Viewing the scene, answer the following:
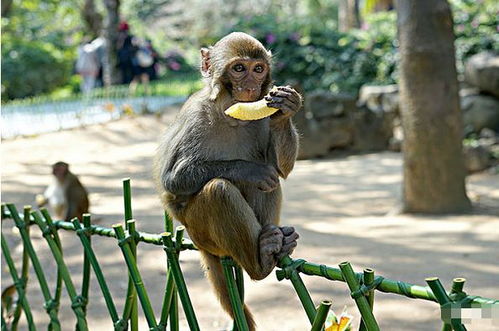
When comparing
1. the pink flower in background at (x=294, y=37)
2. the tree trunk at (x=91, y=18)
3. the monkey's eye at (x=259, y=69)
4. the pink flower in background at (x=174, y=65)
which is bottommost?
Answer: the pink flower in background at (x=174, y=65)

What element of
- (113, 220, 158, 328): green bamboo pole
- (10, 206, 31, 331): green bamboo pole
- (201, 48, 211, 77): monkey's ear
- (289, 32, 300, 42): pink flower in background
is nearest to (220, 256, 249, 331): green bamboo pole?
(113, 220, 158, 328): green bamboo pole

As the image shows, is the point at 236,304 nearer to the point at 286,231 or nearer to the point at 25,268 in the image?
the point at 286,231

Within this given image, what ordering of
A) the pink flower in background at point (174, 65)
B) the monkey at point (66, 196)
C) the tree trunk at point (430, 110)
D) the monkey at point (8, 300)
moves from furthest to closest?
the pink flower in background at point (174, 65) < the tree trunk at point (430, 110) < the monkey at point (66, 196) < the monkey at point (8, 300)

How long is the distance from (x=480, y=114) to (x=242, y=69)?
35.5 feet

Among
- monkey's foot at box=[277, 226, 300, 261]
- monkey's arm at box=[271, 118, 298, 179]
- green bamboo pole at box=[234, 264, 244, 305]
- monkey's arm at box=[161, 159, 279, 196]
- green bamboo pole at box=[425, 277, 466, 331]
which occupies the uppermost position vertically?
monkey's arm at box=[271, 118, 298, 179]

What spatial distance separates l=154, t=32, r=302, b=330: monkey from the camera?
9.43ft

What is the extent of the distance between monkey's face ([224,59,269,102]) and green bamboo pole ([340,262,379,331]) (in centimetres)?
109

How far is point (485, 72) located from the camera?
515 inches

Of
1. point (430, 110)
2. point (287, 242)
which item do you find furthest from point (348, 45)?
point (287, 242)

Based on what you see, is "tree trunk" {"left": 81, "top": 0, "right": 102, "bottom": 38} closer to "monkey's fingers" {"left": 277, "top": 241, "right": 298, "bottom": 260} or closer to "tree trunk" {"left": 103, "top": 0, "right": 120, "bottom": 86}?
"tree trunk" {"left": 103, "top": 0, "right": 120, "bottom": 86}

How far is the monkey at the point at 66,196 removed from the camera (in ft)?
26.3

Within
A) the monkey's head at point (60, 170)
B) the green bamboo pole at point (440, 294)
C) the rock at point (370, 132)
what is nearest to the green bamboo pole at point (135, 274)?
the green bamboo pole at point (440, 294)

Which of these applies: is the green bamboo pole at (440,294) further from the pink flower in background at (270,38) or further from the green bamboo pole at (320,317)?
the pink flower in background at (270,38)

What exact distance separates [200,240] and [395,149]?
11316 millimetres
